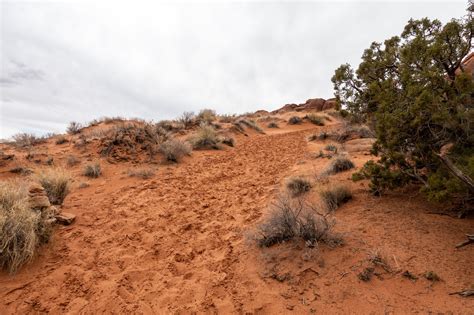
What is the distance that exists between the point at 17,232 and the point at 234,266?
8.79 ft

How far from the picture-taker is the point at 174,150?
972 cm

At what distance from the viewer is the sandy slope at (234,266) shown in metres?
2.71

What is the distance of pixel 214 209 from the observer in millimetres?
5582

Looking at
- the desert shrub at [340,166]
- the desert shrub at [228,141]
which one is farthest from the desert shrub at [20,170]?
the desert shrub at [340,166]

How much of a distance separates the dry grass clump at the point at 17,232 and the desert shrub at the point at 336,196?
4148 mm

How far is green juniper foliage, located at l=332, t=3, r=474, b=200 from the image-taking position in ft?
11.8

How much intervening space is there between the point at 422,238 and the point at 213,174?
18.6 feet

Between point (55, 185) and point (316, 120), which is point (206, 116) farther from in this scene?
point (55, 185)

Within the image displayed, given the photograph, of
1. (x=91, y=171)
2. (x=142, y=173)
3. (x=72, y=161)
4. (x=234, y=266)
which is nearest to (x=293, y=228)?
(x=234, y=266)

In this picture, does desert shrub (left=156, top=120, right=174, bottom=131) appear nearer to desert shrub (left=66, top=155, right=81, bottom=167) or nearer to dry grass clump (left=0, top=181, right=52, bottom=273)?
desert shrub (left=66, top=155, right=81, bottom=167)

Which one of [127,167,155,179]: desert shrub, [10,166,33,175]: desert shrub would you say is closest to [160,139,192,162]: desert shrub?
[127,167,155,179]: desert shrub

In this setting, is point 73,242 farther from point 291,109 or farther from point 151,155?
point 291,109

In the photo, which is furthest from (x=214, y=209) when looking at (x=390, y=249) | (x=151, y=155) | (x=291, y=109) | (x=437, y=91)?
(x=291, y=109)

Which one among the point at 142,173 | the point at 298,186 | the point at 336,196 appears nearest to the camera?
the point at 336,196
